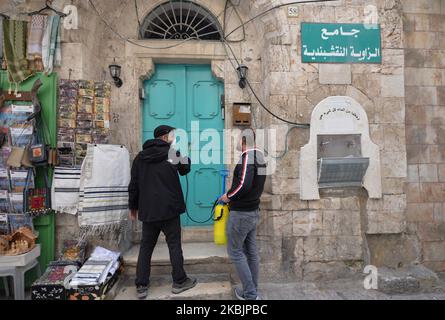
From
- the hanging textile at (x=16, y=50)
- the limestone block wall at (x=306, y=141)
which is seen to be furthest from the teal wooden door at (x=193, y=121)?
the hanging textile at (x=16, y=50)

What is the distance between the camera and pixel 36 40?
366cm

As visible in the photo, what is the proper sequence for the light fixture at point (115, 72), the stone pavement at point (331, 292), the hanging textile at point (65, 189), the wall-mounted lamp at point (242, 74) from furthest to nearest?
1. the wall-mounted lamp at point (242, 74)
2. the light fixture at point (115, 72)
3. the hanging textile at point (65, 189)
4. the stone pavement at point (331, 292)

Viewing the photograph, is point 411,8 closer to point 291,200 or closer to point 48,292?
point 291,200

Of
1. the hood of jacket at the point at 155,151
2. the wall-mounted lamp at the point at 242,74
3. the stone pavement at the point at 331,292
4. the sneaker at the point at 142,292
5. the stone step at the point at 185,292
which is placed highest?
the wall-mounted lamp at the point at 242,74

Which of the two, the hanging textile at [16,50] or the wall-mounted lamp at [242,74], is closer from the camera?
the hanging textile at [16,50]

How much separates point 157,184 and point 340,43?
3182mm

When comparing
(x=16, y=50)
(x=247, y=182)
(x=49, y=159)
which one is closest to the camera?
(x=247, y=182)

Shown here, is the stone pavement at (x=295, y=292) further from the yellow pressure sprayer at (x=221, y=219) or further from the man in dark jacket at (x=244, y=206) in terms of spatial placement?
the yellow pressure sprayer at (x=221, y=219)

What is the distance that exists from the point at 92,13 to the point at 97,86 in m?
1.18

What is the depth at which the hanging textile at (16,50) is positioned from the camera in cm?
360

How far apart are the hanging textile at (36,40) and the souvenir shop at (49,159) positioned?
11 millimetres

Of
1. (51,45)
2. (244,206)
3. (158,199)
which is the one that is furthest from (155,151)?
(51,45)

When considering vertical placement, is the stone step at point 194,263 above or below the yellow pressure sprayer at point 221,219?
below

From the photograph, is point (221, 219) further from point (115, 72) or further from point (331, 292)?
point (115, 72)
